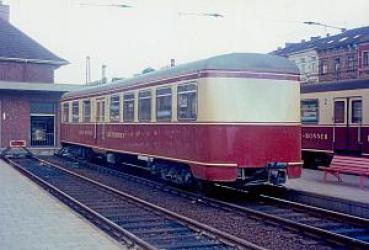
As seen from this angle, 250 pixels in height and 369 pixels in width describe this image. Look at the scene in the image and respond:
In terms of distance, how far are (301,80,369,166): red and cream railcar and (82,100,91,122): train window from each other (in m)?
7.92

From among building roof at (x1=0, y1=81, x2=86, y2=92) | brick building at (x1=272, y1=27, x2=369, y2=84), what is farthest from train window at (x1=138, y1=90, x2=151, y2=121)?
brick building at (x1=272, y1=27, x2=369, y2=84)

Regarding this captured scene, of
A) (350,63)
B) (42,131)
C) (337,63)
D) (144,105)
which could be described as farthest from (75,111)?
(337,63)

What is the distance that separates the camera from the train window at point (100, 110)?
20234 millimetres

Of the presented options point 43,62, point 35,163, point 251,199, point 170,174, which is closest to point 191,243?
point 251,199

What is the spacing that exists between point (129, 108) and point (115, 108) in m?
1.52

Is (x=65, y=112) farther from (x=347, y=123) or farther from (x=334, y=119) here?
(x=347, y=123)

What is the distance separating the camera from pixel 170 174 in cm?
1489

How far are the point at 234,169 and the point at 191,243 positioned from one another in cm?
415

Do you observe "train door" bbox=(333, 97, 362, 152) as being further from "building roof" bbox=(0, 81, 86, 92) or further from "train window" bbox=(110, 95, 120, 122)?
"building roof" bbox=(0, 81, 86, 92)

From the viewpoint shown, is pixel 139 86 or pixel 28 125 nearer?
pixel 139 86

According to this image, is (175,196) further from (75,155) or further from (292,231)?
(75,155)

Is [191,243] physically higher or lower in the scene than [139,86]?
lower

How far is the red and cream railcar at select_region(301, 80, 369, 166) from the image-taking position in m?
18.2

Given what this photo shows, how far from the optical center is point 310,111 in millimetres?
20688
